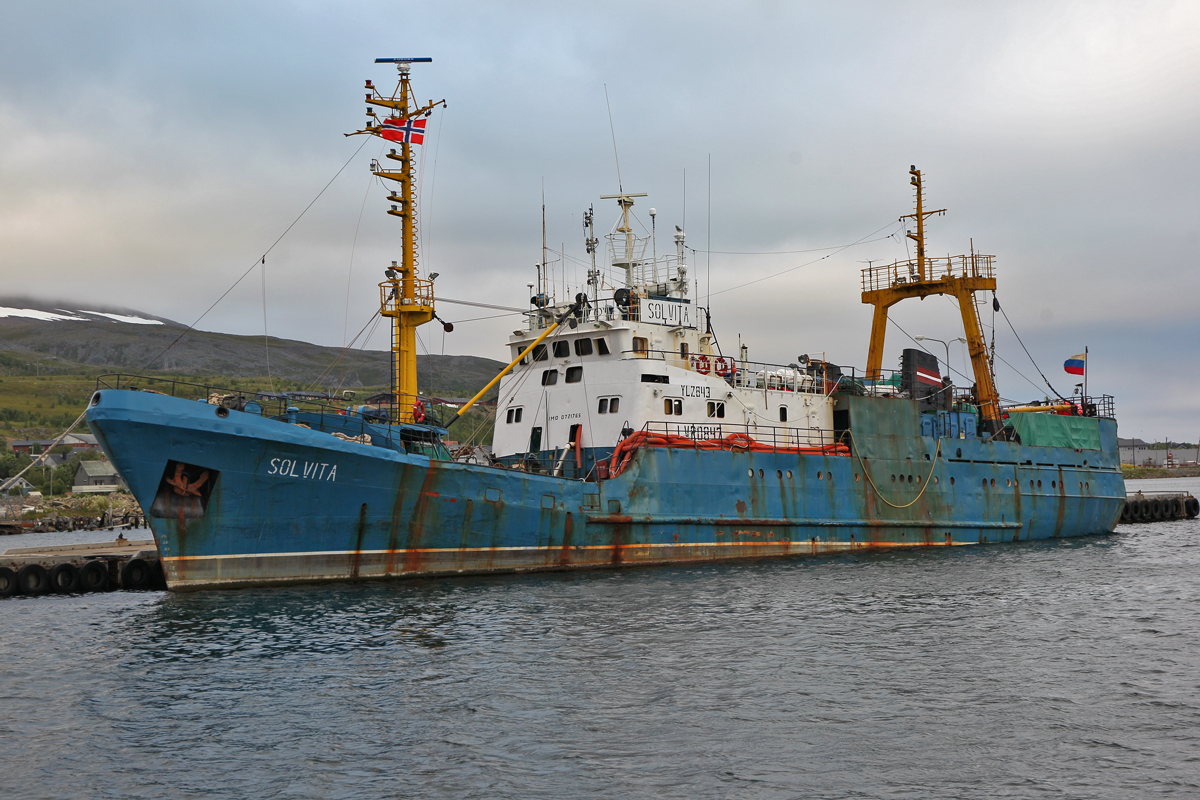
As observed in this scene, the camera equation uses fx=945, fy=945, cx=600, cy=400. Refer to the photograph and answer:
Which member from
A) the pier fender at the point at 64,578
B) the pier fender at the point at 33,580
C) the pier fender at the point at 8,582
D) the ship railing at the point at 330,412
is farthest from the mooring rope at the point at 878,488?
the pier fender at the point at 8,582

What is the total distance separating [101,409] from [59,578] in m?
7.52

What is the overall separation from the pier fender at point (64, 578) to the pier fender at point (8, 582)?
2.54 ft

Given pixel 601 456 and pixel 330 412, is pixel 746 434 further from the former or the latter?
pixel 330 412

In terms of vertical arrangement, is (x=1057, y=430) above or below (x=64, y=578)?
above

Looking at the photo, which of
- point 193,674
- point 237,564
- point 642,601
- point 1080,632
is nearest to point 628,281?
point 642,601

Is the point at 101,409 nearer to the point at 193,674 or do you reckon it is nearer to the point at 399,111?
the point at 193,674

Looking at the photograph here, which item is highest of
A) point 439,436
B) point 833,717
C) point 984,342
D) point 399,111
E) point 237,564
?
point 399,111

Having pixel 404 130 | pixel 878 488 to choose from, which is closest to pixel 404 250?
pixel 404 130

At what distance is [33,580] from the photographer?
22.7 metres

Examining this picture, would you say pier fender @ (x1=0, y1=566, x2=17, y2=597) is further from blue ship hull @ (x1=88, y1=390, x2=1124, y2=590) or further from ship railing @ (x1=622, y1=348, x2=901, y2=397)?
ship railing @ (x1=622, y1=348, x2=901, y2=397)

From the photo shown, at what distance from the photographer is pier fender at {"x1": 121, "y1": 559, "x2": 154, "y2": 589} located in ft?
76.3

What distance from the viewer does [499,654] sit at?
14.6m

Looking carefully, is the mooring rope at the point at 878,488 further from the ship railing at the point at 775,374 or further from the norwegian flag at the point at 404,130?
the norwegian flag at the point at 404,130

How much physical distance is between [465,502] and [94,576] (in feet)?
32.9
